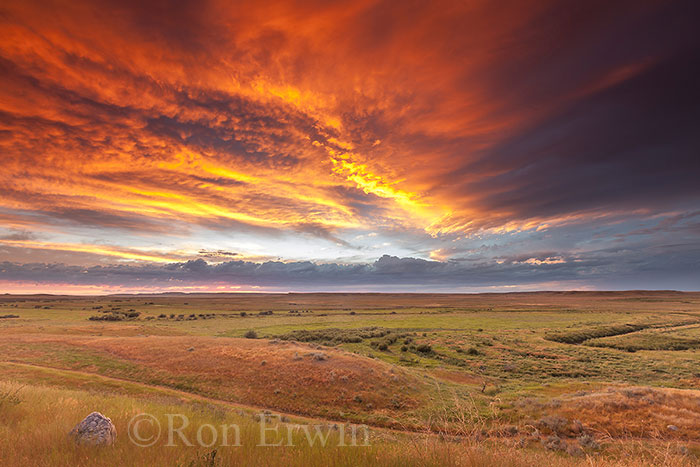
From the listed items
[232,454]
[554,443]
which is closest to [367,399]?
[554,443]

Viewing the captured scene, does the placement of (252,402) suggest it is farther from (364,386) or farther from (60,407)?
(60,407)

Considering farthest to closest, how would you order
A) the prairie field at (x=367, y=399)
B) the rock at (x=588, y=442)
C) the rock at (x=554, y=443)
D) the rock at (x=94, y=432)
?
the rock at (x=554, y=443)
the rock at (x=588, y=442)
the rock at (x=94, y=432)
the prairie field at (x=367, y=399)

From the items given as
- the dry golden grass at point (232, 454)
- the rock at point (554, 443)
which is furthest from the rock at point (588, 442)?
the dry golden grass at point (232, 454)

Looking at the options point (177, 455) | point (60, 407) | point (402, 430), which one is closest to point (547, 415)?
point (402, 430)

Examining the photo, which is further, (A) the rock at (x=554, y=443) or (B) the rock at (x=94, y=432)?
(A) the rock at (x=554, y=443)

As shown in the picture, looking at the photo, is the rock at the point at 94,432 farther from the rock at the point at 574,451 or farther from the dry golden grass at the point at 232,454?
the rock at the point at 574,451

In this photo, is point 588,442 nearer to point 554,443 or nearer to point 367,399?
point 554,443

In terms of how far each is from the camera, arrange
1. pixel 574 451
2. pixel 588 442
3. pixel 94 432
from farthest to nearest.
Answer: pixel 588 442 < pixel 574 451 < pixel 94 432

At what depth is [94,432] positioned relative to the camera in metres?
6.35

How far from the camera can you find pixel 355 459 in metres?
5.32

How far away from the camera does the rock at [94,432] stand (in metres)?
6.17

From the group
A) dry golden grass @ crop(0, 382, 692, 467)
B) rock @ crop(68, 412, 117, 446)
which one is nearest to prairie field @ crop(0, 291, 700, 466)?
dry golden grass @ crop(0, 382, 692, 467)

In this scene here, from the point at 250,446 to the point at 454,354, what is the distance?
1629 inches

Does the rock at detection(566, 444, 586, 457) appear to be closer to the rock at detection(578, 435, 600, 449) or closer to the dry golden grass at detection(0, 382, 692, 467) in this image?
the rock at detection(578, 435, 600, 449)
